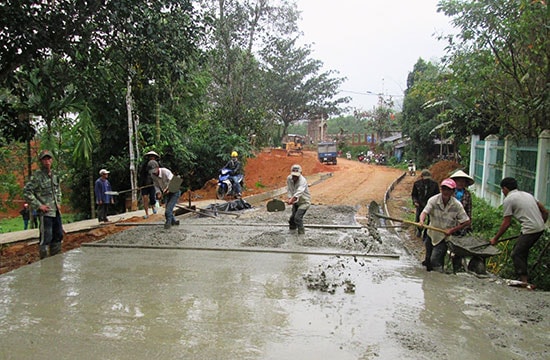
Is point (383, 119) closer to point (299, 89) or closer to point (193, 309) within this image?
point (299, 89)

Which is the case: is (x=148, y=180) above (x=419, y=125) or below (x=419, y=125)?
below

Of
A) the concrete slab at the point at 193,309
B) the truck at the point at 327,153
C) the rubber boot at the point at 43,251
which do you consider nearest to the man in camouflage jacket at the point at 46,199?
the rubber boot at the point at 43,251

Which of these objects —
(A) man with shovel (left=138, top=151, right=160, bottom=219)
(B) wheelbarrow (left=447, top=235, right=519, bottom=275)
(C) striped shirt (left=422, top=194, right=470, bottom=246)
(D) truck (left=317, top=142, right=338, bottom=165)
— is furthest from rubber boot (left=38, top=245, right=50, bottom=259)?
(D) truck (left=317, top=142, right=338, bottom=165)

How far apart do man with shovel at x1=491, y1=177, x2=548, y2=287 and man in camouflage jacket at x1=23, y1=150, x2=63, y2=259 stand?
259 inches

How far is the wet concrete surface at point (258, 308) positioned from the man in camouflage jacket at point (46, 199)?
0.38 meters

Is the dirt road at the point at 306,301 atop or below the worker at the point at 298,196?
below

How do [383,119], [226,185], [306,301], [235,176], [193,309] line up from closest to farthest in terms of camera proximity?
[193,309] < [306,301] < [226,185] < [235,176] < [383,119]

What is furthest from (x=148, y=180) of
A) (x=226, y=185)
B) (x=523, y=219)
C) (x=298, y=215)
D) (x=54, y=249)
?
(x=523, y=219)

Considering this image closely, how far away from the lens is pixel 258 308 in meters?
4.30

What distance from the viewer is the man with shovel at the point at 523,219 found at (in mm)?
5551

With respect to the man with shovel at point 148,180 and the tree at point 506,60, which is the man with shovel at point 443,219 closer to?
the tree at point 506,60

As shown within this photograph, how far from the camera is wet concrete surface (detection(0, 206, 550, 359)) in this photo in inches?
134

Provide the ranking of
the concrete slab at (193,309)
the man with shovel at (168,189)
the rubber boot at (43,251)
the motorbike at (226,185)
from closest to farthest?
the concrete slab at (193,309) < the rubber boot at (43,251) < the man with shovel at (168,189) < the motorbike at (226,185)

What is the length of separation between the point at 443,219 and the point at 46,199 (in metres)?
5.95
